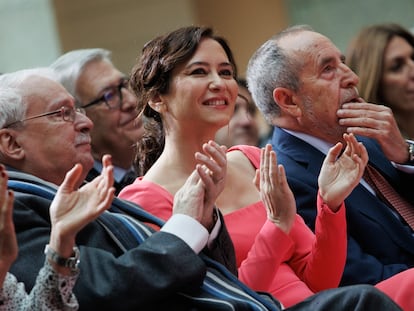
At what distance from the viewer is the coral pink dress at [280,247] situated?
2.71 meters

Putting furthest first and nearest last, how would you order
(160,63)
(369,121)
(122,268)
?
(369,121), (160,63), (122,268)

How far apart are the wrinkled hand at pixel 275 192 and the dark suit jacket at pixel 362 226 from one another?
333 mm

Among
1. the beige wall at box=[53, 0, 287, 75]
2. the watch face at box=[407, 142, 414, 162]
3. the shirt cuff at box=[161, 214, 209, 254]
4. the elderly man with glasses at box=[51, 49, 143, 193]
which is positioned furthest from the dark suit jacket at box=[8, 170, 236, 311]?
the beige wall at box=[53, 0, 287, 75]

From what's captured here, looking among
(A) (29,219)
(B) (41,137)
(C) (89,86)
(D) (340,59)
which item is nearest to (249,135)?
(C) (89,86)

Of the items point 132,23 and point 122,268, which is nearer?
point 122,268

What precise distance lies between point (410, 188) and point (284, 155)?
0.44 m

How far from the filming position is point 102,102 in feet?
13.2

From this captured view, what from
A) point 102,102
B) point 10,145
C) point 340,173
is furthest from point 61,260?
point 102,102

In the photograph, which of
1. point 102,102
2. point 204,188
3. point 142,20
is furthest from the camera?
point 142,20

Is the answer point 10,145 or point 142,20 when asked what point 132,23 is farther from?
point 10,145

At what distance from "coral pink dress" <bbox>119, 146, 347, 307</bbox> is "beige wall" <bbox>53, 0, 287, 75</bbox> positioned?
398cm

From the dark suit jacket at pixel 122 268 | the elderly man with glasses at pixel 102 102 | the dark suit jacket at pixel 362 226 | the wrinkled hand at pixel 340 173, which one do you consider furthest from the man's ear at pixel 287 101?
the dark suit jacket at pixel 122 268

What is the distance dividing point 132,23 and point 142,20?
8cm

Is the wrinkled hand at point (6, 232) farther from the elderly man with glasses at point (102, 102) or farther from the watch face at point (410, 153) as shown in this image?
the elderly man with glasses at point (102, 102)
